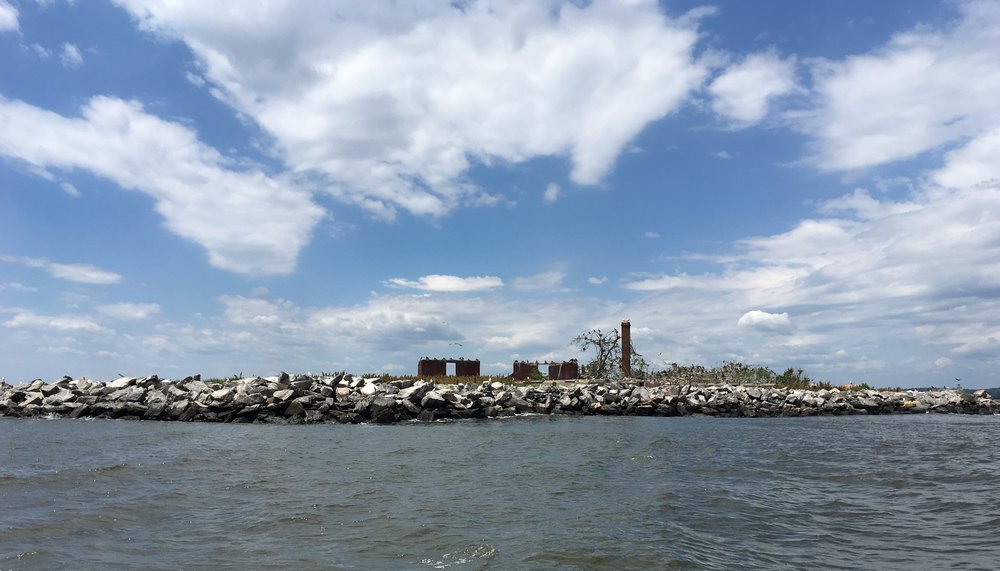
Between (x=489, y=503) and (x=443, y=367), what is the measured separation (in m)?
25.3

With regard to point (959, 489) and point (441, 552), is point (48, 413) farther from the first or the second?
point (959, 489)

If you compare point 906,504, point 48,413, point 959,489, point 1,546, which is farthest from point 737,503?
point 48,413

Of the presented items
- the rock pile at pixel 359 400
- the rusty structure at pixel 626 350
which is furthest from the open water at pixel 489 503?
the rusty structure at pixel 626 350

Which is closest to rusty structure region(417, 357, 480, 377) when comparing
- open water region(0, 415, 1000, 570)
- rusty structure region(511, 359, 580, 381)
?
rusty structure region(511, 359, 580, 381)

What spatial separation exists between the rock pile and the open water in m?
5.02

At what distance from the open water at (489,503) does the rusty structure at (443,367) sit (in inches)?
676

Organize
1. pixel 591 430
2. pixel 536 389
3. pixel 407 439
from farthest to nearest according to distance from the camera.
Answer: pixel 536 389
pixel 591 430
pixel 407 439

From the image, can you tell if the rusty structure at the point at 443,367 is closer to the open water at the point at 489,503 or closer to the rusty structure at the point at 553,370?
the rusty structure at the point at 553,370

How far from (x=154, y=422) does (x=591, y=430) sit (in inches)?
568

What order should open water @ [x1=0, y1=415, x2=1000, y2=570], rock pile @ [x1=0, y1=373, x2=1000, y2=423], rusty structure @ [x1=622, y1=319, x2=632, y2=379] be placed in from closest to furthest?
open water @ [x1=0, y1=415, x2=1000, y2=570] → rock pile @ [x1=0, y1=373, x2=1000, y2=423] → rusty structure @ [x1=622, y1=319, x2=632, y2=379]

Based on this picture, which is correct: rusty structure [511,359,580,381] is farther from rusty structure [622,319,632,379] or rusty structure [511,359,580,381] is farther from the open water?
the open water

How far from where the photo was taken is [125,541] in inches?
→ 237

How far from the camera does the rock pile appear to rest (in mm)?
20328

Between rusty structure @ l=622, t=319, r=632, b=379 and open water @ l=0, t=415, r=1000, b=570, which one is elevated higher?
Answer: rusty structure @ l=622, t=319, r=632, b=379
